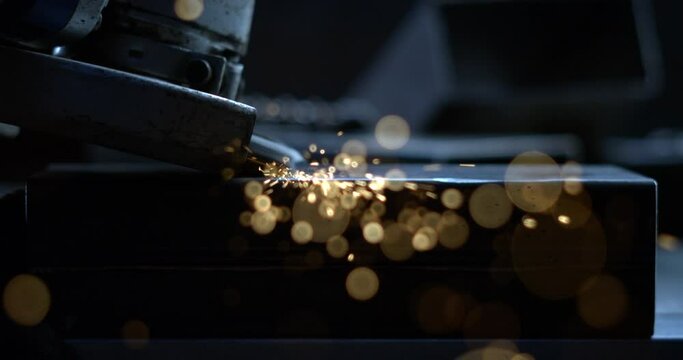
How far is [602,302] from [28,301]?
0.47 meters

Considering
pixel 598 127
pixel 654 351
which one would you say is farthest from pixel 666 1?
pixel 654 351

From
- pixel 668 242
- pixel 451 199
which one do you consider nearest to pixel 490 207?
pixel 451 199

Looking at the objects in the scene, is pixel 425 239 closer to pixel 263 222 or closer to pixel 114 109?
pixel 263 222

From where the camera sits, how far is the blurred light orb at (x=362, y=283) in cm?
67

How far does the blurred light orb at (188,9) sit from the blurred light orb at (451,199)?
0.27 meters

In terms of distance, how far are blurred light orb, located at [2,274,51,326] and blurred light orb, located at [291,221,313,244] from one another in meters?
0.21

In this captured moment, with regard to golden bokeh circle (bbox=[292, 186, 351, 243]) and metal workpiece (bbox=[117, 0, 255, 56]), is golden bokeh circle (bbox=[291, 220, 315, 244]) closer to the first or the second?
golden bokeh circle (bbox=[292, 186, 351, 243])

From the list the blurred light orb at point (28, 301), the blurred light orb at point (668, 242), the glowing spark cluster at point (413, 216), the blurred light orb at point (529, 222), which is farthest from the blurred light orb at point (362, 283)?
the blurred light orb at point (668, 242)

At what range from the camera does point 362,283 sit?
67cm

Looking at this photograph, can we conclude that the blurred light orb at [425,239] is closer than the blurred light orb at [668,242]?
Yes

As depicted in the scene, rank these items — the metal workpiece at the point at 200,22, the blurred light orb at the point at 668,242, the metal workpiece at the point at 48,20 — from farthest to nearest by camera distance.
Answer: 1. the blurred light orb at the point at 668,242
2. the metal workpiece at the point at 200,22
3. the metal workpiece at the point at 48,20

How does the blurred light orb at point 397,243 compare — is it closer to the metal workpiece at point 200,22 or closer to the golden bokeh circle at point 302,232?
the golden bokeh circle at point 302,232

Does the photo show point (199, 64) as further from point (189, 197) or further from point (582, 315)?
point (582, 315)

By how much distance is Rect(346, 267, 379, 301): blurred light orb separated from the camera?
2.18ft
